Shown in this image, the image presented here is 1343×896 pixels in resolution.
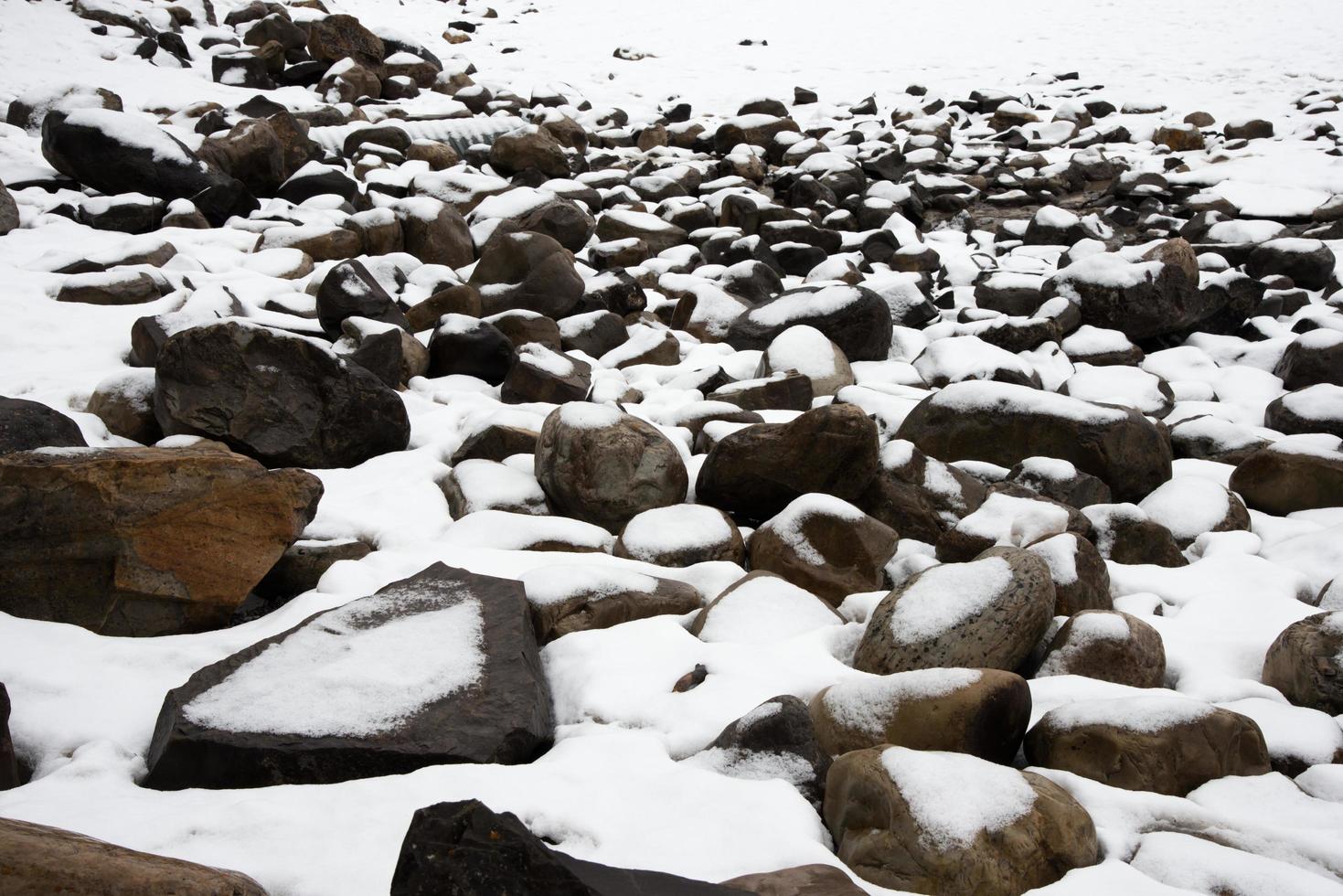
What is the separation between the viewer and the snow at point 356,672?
7.29 feet

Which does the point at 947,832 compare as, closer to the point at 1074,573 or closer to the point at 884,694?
the point at 884,694

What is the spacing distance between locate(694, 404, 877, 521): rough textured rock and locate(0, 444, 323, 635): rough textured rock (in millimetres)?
1558

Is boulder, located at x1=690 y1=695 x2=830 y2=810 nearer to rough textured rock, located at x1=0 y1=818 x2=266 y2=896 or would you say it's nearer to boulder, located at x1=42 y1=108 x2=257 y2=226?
rough textured rock, located at x1=0 y1=818 x2=266 y2=896

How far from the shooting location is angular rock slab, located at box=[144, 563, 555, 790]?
2.14 meters

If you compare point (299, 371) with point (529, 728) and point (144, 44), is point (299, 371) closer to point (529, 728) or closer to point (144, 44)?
point (529, 728)

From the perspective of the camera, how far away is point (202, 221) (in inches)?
264

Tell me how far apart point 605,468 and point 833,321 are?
7.80 feet

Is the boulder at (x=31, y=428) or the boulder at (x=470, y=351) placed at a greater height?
the boulder at (x=31, y=428)

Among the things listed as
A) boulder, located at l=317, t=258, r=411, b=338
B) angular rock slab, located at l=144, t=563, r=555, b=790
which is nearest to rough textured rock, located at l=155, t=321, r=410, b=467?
boulder, located at l=317, t=258, r=411, b=338

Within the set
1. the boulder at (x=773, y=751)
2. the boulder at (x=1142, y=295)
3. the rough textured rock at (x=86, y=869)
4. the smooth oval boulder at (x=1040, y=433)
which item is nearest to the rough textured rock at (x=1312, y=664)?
the boulder at (x=773, y=751)

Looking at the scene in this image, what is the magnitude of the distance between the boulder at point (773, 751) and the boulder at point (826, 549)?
0.96 meters

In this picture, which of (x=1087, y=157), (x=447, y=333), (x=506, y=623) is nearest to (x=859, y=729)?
(x=506, y=623)

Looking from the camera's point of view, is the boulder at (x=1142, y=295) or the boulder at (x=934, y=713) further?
the boulder at (x=1142, y=295)

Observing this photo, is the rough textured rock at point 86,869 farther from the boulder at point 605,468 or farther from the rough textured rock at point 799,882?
the boulder at point 605,468
